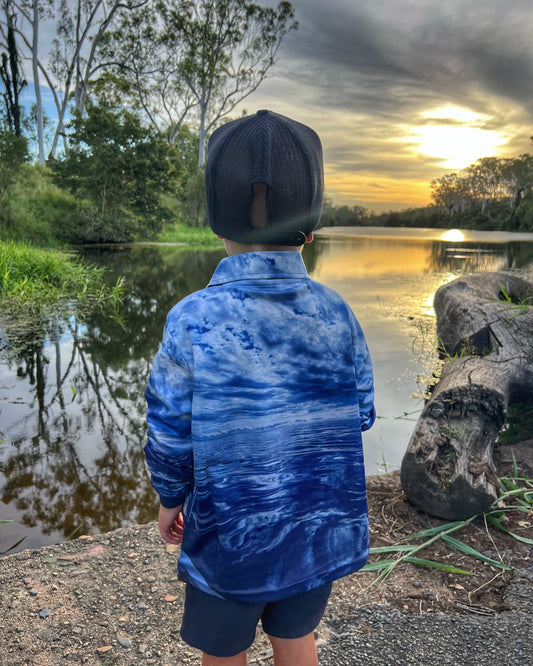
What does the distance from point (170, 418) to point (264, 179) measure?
55cm

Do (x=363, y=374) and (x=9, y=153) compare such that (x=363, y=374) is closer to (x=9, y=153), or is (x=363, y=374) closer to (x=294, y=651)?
(x=294, y=651)

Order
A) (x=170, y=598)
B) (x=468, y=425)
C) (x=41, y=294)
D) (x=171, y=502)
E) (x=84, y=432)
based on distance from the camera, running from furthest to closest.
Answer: (x=41, y=294), (x=84, y=432), (x=468, y=425), (x=170, y=598), (x=171, y=502)

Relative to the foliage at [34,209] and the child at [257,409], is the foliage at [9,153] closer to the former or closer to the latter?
the foliage at [34,209]

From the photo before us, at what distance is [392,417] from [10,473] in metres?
2.91

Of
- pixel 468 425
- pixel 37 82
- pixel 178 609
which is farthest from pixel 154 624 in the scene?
pixel 37 82

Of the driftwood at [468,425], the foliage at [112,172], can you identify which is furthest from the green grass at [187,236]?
the driftwood at [468,425]

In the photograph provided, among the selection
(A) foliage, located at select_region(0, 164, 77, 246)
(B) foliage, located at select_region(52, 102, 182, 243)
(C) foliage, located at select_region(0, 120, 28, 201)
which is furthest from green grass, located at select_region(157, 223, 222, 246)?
(C) foliage, located at select_region(0, 120, 28, 201)

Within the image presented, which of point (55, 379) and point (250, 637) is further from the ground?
point (250, 637)

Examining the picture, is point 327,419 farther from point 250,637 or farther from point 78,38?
point 78,38

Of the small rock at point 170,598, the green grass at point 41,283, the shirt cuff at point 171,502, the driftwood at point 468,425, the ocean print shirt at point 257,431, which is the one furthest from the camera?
the green grass at point 41,283

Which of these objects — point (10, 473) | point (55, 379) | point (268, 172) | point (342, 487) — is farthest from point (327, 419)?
point (55, 379)

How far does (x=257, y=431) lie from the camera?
1.07 metres

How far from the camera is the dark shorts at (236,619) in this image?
1144 millimetres

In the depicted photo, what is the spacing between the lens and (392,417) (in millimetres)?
4242
